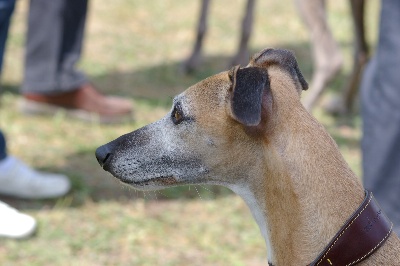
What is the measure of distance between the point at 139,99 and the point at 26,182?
1866 mm

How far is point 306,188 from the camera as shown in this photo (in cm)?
242

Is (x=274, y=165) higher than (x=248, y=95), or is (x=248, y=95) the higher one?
(x=248, y=95)

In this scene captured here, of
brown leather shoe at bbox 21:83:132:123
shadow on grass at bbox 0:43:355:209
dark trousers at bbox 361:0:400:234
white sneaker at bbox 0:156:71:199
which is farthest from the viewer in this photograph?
brown leather shoe at bbox 21:83:132:123

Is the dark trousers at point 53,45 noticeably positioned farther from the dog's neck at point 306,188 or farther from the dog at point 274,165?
the dog's neck at point 306,188

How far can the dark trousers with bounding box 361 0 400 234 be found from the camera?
3703mm

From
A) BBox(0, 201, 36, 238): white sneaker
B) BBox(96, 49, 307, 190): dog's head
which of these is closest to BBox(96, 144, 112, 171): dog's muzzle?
BBox(96, 49, 307, 190): dog's head

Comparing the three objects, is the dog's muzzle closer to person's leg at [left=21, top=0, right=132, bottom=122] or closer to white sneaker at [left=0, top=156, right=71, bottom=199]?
white sneaker at [left=0, top=156, right=71, bottom=199]

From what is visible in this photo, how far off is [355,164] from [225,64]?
215 centimetres

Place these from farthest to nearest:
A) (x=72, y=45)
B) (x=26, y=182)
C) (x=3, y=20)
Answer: (x=72, y=45) → (x=26, y=182) → (x=3, y=20)

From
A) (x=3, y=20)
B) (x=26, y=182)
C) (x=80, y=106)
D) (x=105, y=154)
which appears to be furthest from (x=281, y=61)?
(x=80, y=106)

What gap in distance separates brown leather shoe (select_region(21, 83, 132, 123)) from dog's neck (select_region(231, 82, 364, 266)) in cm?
304

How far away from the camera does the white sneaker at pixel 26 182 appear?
4.23m

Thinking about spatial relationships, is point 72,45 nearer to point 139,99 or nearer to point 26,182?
point 139,99

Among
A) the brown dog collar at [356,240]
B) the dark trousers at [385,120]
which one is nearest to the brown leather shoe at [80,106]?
the dark trousers at [385,120]
